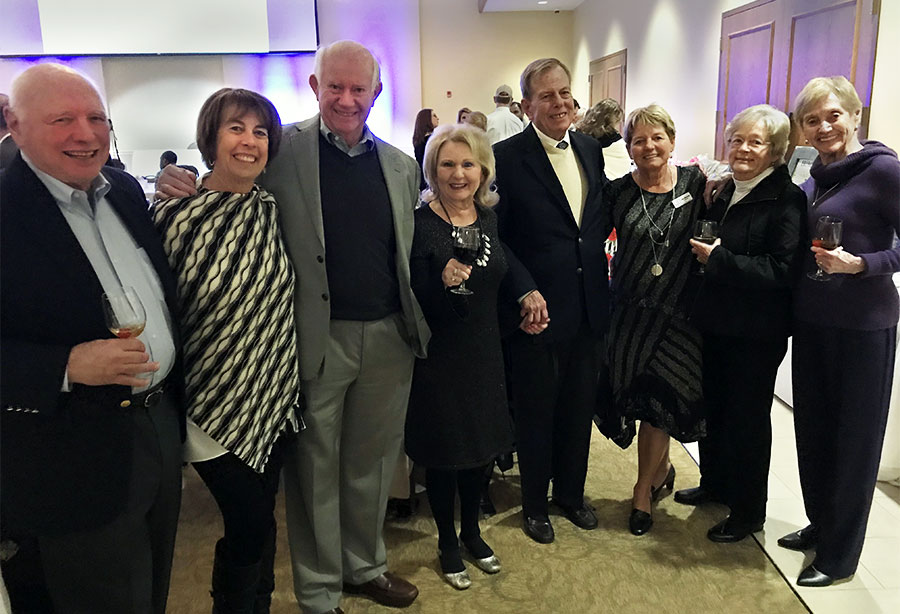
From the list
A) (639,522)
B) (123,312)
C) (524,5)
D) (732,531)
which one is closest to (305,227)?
(123,312)

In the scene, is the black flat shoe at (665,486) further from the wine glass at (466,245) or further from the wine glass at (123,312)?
the wine glass at (123,312)

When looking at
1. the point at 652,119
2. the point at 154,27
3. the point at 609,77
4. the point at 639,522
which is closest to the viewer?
the point at 652,119

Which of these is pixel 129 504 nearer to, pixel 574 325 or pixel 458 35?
pixel 574 325

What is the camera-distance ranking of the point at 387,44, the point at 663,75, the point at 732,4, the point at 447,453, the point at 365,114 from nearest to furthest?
the point at 365,114 → the point at 447,453 → the point at 732,4 → the point at 663,75 → the point at 387,44

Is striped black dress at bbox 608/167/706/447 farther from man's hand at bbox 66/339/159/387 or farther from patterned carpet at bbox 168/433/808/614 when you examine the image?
man's hand at bbox 66/339/159/387

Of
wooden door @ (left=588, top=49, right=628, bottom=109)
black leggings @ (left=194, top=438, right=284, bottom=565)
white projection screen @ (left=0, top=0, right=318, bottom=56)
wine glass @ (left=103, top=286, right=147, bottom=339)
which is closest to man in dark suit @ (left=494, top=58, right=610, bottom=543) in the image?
black leggings @ (left=194, top=438, right=284, bottom=565)

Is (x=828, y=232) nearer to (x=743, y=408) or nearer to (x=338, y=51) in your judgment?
(x=743, y=408)

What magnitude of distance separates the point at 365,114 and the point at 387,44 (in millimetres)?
8381

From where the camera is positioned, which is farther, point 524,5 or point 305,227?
point 524,5

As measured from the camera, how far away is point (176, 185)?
1662 millimetres

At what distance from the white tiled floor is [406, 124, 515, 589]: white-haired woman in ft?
3.81

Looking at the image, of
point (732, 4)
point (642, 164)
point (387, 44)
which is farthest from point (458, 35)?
point (642, 164)

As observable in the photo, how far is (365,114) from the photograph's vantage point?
6.51 ft

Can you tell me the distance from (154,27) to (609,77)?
242 inches
